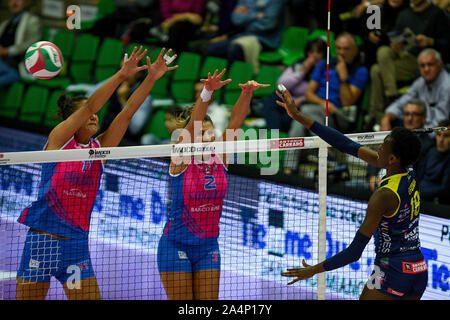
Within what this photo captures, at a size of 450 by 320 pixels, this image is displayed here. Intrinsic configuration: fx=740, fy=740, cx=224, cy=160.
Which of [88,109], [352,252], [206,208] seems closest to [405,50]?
[206,208]

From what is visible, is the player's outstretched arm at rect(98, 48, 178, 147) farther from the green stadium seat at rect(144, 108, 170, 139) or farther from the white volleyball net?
the green stadium seat at rect(144, 108, 170, 139)

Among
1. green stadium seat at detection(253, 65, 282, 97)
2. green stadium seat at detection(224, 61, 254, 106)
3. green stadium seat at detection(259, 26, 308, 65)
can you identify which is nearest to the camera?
green stadium seat at detection(253, 65, 282, 97)

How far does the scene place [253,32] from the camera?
1194cm

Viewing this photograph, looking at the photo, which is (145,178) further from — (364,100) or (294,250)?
(364,100)

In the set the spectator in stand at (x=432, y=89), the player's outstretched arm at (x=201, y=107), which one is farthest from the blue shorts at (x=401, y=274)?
the spectator in stand at (x=432, y=89)

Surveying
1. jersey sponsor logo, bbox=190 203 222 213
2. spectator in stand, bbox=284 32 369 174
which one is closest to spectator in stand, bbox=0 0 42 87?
spectator in stand, bbox=284 32 369 174

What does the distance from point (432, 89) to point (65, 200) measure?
5.27 metres

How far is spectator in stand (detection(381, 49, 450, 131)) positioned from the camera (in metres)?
9.37

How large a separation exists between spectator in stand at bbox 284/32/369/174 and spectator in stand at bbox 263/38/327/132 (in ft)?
1.04

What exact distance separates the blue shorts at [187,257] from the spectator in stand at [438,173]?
321 cm

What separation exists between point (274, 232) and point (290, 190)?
477 mm

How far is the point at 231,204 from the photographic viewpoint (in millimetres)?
8109

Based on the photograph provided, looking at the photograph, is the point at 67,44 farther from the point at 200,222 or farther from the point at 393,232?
the point at 393,232

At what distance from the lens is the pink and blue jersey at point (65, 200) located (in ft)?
20.7
